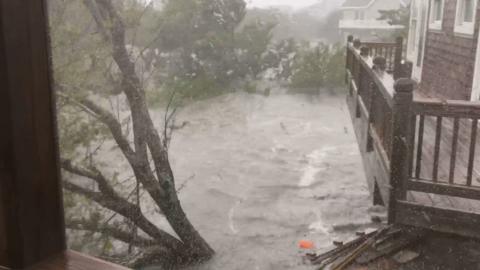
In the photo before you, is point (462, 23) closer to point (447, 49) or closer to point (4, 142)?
point (447, 49)

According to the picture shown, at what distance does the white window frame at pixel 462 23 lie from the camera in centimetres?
456

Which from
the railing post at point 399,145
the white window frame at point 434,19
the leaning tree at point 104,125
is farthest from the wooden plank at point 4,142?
the white window frame at point 434,19

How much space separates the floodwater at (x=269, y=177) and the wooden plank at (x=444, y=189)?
2245 millimetres

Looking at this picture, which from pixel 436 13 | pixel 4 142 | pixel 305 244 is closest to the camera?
pixel 4 142

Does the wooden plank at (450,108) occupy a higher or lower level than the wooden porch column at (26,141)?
lower

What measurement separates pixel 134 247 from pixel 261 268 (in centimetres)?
161

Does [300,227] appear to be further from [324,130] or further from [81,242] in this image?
[324,130]

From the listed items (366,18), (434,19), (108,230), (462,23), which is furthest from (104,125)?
(366,18)

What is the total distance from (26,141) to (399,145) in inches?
86.6

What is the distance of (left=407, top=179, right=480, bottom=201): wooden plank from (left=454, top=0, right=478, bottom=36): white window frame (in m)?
2.80

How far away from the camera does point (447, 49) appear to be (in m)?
5.54

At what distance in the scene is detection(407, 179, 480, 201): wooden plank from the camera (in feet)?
7.52

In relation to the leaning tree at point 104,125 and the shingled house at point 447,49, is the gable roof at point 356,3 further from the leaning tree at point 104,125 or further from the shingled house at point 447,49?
the leaning tree at point 104,125

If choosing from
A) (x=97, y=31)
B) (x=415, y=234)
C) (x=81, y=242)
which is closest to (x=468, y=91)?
(x=415, y=234)
